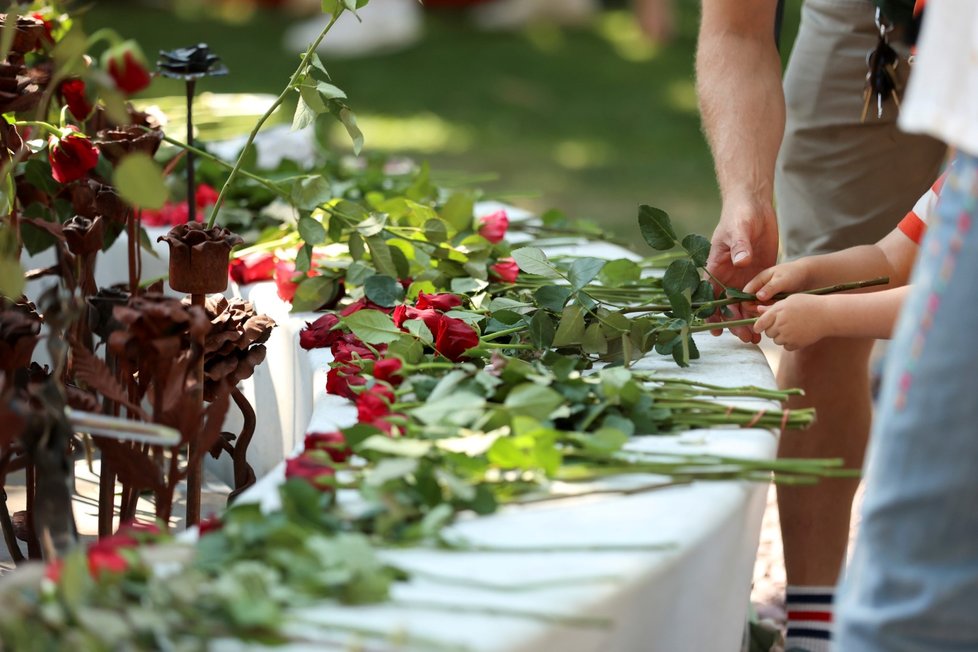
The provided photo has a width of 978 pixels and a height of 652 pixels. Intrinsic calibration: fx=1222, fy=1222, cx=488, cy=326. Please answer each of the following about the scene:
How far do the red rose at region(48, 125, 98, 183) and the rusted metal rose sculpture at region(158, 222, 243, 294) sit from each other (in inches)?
6.1

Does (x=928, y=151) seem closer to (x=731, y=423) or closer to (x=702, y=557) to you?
(x=731, y=423)

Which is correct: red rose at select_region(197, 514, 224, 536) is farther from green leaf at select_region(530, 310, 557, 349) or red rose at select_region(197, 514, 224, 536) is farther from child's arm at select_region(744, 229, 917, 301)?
child's arm at select_region(744, 229, 917, 301)

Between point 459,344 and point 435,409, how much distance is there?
23 cm

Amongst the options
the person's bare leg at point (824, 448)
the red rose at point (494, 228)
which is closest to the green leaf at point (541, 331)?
the red rose at point (494, 228)

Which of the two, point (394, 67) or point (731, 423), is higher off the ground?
point (394, 67)

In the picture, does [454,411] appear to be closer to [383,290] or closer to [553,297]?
[553,297]

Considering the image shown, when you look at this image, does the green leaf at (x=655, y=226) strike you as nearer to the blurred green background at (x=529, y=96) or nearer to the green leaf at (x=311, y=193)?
the green leaf at (x=311, y=193)

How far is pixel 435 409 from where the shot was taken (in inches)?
46.4

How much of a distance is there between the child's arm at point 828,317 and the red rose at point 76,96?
2.96 ft

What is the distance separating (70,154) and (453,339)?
51 cm

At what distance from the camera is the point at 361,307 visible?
1.60 meters

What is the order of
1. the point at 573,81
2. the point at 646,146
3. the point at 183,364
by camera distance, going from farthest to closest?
the point at 573,81 < the point at 646,146 < the point at 183,364

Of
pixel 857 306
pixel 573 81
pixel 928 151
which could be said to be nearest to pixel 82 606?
pixel 857 306

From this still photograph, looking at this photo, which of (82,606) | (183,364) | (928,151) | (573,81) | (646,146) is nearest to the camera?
(82,606)
